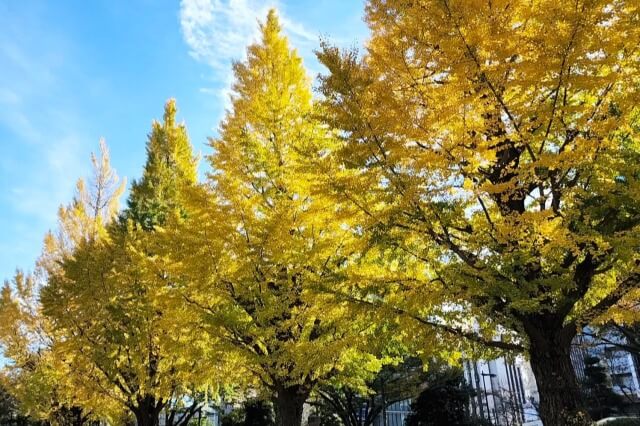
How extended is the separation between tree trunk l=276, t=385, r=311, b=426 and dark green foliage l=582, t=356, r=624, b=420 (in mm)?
18738

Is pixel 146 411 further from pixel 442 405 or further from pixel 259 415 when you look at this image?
pixel 259 415

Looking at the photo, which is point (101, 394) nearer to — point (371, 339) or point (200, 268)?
point (200, 268)

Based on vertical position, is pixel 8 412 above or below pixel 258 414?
above

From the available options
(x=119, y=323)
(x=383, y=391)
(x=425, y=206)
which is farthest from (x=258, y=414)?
(x=425, y=206)

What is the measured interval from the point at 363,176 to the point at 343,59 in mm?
1510

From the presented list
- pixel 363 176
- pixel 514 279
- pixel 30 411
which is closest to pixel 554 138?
pixel 514 279

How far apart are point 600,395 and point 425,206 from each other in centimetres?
2401

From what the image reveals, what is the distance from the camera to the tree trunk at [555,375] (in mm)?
5895

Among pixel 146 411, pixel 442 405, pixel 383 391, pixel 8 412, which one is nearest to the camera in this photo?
pixel 146 411

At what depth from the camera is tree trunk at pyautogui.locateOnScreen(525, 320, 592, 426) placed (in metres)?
5.89

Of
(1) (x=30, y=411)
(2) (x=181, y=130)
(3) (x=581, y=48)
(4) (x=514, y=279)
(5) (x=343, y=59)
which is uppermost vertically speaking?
A: (2) (x=181, y=130)

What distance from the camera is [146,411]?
1342cm

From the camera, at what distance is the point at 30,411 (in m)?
17.5

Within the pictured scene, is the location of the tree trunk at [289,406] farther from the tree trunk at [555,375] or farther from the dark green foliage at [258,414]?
the dark green foliage at [258,414]
